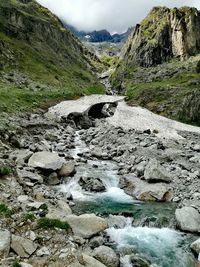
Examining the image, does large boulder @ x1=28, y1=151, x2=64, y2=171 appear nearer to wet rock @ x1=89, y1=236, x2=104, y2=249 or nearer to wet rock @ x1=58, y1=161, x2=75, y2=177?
wet rock @ x1=58, y1=161, x2=75, y2=177

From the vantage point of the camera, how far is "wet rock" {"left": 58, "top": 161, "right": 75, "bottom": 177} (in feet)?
109

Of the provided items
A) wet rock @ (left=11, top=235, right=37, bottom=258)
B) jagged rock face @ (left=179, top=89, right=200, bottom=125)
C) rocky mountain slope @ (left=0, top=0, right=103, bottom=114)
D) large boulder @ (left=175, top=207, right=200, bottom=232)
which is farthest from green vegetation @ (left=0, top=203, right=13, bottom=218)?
jagged rock face @ (left=179, top=89, right=200, bottom=125)

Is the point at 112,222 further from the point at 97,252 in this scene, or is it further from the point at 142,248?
the point at 97,252

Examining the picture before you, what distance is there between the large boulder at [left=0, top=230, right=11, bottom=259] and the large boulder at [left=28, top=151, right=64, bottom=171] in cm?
1330

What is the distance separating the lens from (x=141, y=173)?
35.0m

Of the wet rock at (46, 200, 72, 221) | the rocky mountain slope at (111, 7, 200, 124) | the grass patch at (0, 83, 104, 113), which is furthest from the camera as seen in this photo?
the rocky mountain slope at (111, 7, 200, 124)

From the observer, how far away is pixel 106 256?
62.0 ft

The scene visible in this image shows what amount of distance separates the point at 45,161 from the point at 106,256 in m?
15.1

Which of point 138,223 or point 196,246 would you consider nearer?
point 196,246

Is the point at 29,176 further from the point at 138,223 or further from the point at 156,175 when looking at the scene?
the point at 156,175

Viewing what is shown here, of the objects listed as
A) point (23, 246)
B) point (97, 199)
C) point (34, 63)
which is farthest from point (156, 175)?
point (34, 63)

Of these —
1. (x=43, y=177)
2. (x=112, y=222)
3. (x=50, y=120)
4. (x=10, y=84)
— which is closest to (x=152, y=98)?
(x=10, y=84)

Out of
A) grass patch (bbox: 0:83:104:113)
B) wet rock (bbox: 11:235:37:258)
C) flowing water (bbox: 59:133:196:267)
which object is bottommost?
flowing water (bbox: 59:133:196:267)

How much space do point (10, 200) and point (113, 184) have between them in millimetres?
13305
